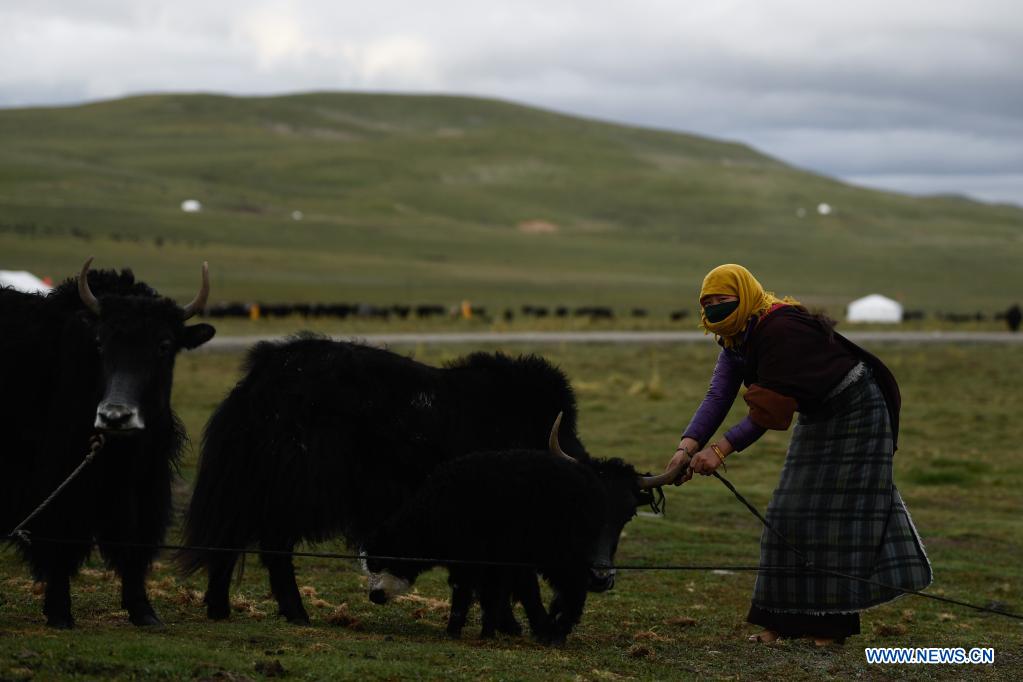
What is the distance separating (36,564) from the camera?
23.0 feet

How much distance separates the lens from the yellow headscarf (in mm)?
6672

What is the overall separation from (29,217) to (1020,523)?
78.5 metres

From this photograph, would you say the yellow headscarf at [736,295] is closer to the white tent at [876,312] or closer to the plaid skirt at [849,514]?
the plaid skirt at [849,514]

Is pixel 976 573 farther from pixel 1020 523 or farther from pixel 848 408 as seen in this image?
pixel 848 408

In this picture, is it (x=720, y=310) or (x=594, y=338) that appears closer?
(x=720, y=310)

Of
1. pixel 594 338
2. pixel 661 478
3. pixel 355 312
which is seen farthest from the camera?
pixel 355 312

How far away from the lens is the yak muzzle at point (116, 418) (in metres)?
6.57

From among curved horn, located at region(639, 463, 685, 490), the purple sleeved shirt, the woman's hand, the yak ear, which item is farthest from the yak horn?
the yak ear

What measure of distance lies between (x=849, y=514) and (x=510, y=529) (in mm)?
1615

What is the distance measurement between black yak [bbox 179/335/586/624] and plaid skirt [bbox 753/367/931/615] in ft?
4.57

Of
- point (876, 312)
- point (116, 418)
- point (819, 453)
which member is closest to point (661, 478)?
point (819, 453)

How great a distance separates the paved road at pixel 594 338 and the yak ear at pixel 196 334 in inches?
900

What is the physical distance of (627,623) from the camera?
7.99m

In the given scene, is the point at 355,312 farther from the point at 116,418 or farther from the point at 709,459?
the point at 709,459
